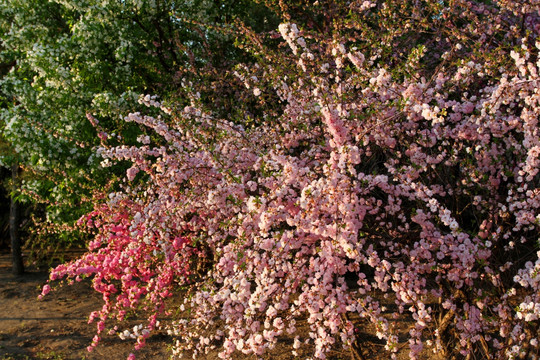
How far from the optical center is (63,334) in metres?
7.04

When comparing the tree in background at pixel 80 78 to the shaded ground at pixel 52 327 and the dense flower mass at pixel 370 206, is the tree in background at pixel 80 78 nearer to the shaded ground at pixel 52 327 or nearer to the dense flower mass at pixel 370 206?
the shaded ground at pixel 52 327

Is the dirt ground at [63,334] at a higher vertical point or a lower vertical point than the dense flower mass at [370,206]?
lower

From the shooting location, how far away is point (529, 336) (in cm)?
388

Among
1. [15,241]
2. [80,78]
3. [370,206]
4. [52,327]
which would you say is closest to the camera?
[370,206]

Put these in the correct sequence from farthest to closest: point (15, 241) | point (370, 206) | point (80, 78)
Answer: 1. point (15, 241)
2. point (80, 78)
3. point (370, 206)

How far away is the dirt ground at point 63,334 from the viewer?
6008mm

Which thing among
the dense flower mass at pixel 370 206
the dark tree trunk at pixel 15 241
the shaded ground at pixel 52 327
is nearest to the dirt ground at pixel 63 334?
the shaded ground at pixel 52 327

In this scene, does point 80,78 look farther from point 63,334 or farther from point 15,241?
point 15,241

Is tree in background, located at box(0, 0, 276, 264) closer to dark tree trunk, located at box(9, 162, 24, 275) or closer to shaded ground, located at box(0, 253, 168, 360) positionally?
shaded ground, located at box(0, 253, 168, 360)

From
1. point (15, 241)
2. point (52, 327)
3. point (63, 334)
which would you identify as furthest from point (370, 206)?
point (15, 241)

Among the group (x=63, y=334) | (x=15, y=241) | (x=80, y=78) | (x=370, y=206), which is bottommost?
(x=63, y=334)

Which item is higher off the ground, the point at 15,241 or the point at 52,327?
the point at 15,241

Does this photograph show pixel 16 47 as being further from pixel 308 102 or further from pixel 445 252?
pixel 445 252

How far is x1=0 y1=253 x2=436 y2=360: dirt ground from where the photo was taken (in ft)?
19.7
